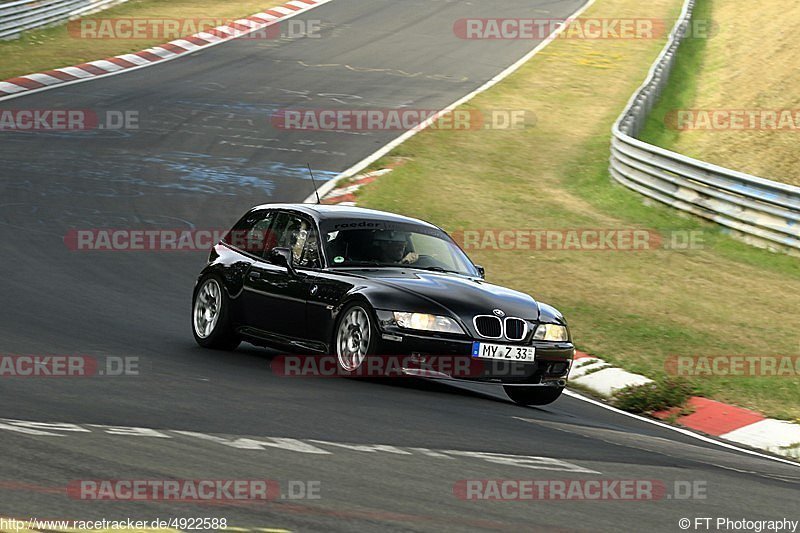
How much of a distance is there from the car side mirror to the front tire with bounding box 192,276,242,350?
82cm

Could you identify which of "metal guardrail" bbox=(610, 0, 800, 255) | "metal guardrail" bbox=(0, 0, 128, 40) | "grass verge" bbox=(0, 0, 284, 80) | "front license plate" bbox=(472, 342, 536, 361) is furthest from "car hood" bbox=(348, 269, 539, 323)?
"metal guardrail" bbox=(0, 0, 128, 40)

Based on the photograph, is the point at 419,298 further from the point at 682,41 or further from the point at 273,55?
the point at 682,41

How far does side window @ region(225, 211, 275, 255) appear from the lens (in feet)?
38.0

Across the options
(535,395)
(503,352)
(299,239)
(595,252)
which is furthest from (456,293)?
(595,252)

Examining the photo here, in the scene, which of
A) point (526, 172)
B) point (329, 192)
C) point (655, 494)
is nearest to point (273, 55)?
point (526, 172)

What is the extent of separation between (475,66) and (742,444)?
25.5 m

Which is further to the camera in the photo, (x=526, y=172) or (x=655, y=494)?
(x=526, y=172)

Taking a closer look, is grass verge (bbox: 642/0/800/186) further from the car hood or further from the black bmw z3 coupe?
the car hood

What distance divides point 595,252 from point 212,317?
7477 mm

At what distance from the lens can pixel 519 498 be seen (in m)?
6.11

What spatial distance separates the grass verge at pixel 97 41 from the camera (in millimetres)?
29750

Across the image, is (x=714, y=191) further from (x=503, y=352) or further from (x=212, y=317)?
(x=503, y=352)

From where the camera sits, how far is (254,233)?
11711 millimetres

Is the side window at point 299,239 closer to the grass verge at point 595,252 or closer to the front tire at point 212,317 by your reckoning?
the front tire at point 212,317
